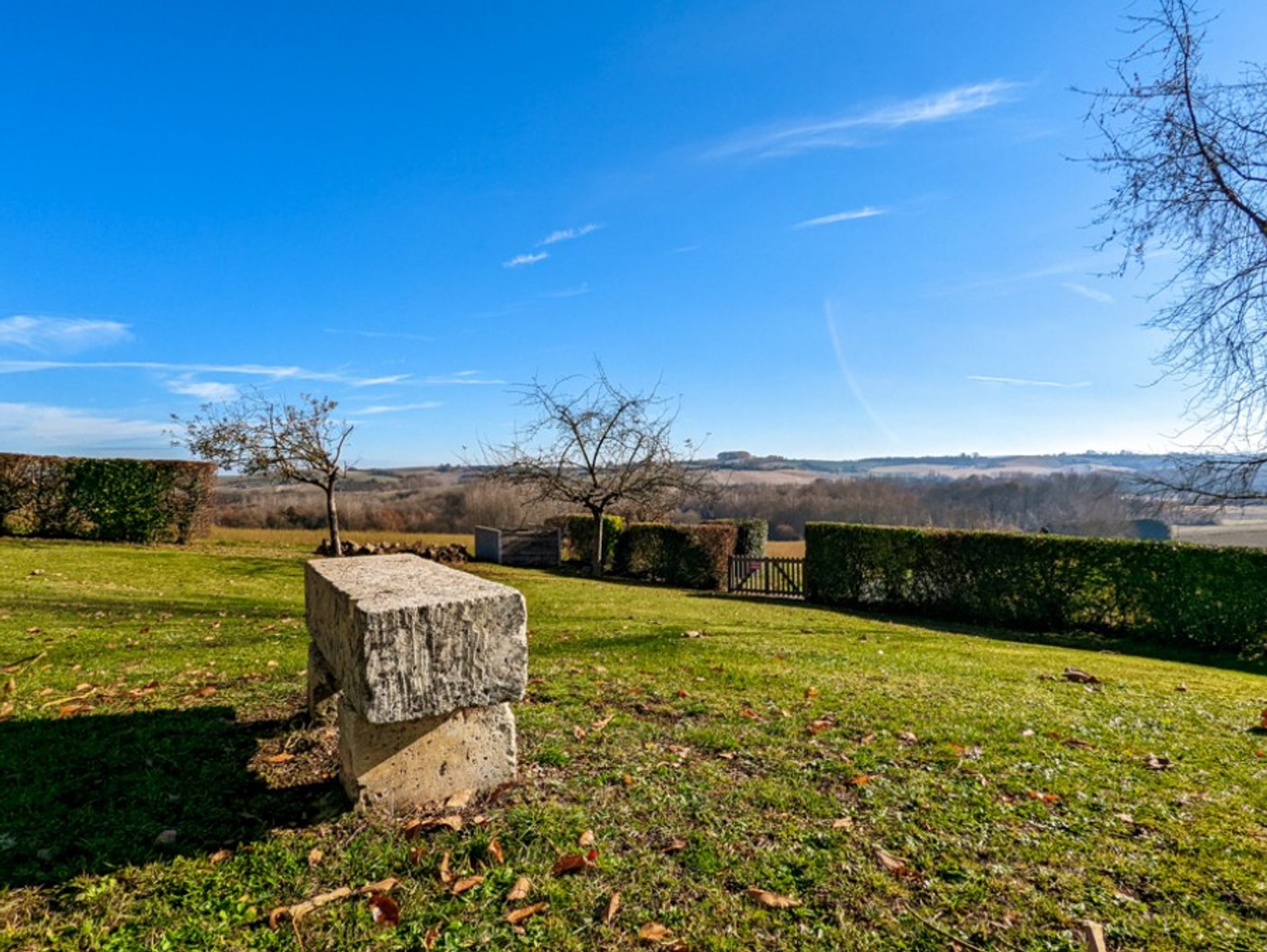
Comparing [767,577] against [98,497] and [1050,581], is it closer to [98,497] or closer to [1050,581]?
[1050,581]

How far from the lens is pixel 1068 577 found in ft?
48.5

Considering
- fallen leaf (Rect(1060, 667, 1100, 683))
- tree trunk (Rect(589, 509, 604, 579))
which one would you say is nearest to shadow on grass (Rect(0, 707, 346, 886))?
fallen leaf (Rect(1060, 667, 1100, 683))

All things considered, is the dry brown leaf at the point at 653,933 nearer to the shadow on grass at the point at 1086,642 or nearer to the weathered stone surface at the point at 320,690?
→ the weathered stone surface at the point at 320,690

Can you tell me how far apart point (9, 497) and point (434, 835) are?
70.8ft

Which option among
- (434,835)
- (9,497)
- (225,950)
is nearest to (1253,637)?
(434,835)

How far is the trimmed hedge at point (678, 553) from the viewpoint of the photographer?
20766mm

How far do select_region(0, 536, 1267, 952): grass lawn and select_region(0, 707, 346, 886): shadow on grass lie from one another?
0.05ft

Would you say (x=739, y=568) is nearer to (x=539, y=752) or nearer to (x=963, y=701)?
(x=963, y=701)

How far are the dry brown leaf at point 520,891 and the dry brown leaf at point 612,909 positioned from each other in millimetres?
337

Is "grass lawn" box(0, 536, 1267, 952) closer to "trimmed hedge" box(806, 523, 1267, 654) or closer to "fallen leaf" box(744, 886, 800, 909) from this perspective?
"fallen leaf" box(744, 886, 800, 909)

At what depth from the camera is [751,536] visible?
24.9 metres

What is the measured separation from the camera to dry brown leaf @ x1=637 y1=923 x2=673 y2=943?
8.12 feet

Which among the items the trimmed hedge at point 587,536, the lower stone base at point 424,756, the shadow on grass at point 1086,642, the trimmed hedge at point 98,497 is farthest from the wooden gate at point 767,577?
the lower stone base at point 424,756

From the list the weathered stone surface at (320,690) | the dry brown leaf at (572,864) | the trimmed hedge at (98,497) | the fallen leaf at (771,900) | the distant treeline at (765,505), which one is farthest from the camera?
the distant treeline at (765,505)
